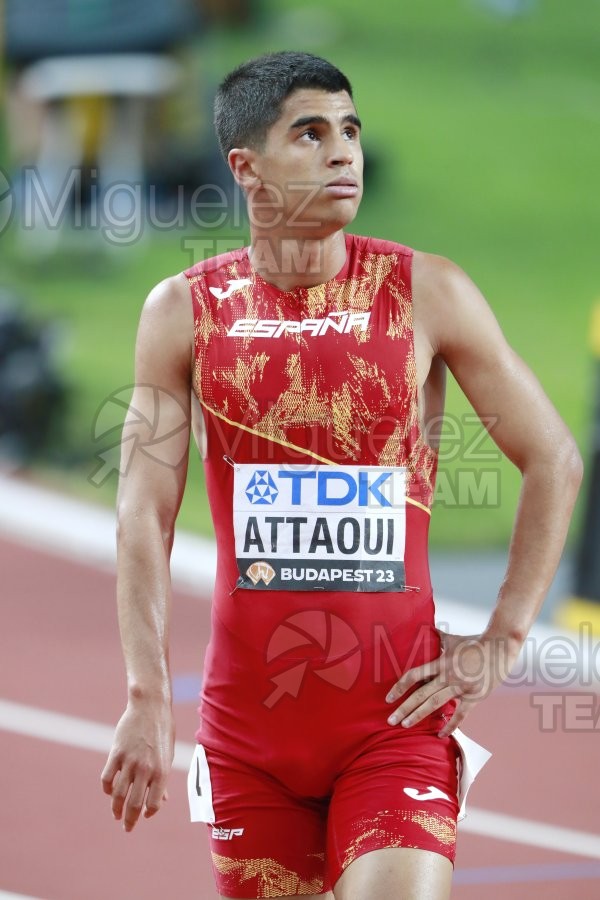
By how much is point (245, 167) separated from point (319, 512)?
80cm

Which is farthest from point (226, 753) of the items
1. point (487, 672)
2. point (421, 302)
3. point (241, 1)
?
point (241, 1)

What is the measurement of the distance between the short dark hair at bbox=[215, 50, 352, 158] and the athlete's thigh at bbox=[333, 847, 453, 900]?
1528 mm

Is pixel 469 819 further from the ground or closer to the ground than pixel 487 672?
closer to the ground

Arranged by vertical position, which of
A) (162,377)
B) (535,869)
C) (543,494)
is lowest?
(535,869)

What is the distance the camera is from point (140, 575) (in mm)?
3012

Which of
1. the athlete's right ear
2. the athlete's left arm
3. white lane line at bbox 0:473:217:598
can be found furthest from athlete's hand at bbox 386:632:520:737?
white lane line at bbox 0:473:217:598

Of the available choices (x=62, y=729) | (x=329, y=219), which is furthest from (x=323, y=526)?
(x=62, y=729)

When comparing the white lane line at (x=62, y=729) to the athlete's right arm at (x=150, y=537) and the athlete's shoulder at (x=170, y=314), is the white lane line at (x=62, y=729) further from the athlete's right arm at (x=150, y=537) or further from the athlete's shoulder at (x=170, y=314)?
the athlete's shoulder at (x=170, y=314)

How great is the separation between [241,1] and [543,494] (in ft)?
35.8

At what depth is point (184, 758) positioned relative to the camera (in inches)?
242

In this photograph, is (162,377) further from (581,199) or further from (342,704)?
(581,199)

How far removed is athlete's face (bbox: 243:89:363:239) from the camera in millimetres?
3035

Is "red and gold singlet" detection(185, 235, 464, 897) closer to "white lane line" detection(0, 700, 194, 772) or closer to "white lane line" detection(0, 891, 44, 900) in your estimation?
"white lane line" detection(0, 891, 44, 900)

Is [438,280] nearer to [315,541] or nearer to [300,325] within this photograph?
[300,325]
